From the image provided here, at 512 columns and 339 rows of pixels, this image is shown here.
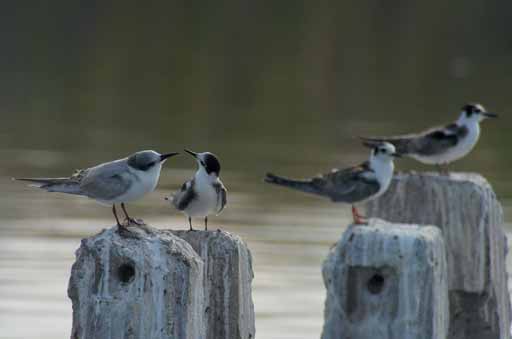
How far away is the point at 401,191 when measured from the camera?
9.12 meters

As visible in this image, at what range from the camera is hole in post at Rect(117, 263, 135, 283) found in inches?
260

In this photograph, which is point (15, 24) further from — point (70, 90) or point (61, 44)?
point (70, 90)

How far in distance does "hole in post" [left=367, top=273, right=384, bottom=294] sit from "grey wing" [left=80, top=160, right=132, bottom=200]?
1199 mm

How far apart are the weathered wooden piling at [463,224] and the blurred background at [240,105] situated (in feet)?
6.82

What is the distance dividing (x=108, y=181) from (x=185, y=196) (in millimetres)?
1154

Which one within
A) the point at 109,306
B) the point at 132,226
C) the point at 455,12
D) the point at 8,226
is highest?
the point at 455,12

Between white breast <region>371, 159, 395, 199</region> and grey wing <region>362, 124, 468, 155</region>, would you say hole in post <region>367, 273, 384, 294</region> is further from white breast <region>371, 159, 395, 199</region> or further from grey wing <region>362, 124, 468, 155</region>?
grey wing <region>362, 124, 468, 155</region>

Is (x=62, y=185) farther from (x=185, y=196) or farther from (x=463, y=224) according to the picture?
(x=463, y=224)

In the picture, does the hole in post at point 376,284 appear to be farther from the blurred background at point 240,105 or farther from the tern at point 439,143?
the blurred background at point 240,105

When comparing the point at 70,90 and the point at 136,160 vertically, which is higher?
the point at 70,90

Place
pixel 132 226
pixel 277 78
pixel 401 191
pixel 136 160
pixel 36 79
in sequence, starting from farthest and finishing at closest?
pixel 277 78, pixel 36 79, pixel 401 191, pixel 136 160, pixel 132 226

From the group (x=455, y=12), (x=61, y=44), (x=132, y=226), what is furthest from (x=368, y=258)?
(x=455, y=12)

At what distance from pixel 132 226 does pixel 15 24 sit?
118ft

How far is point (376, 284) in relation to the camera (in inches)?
293
